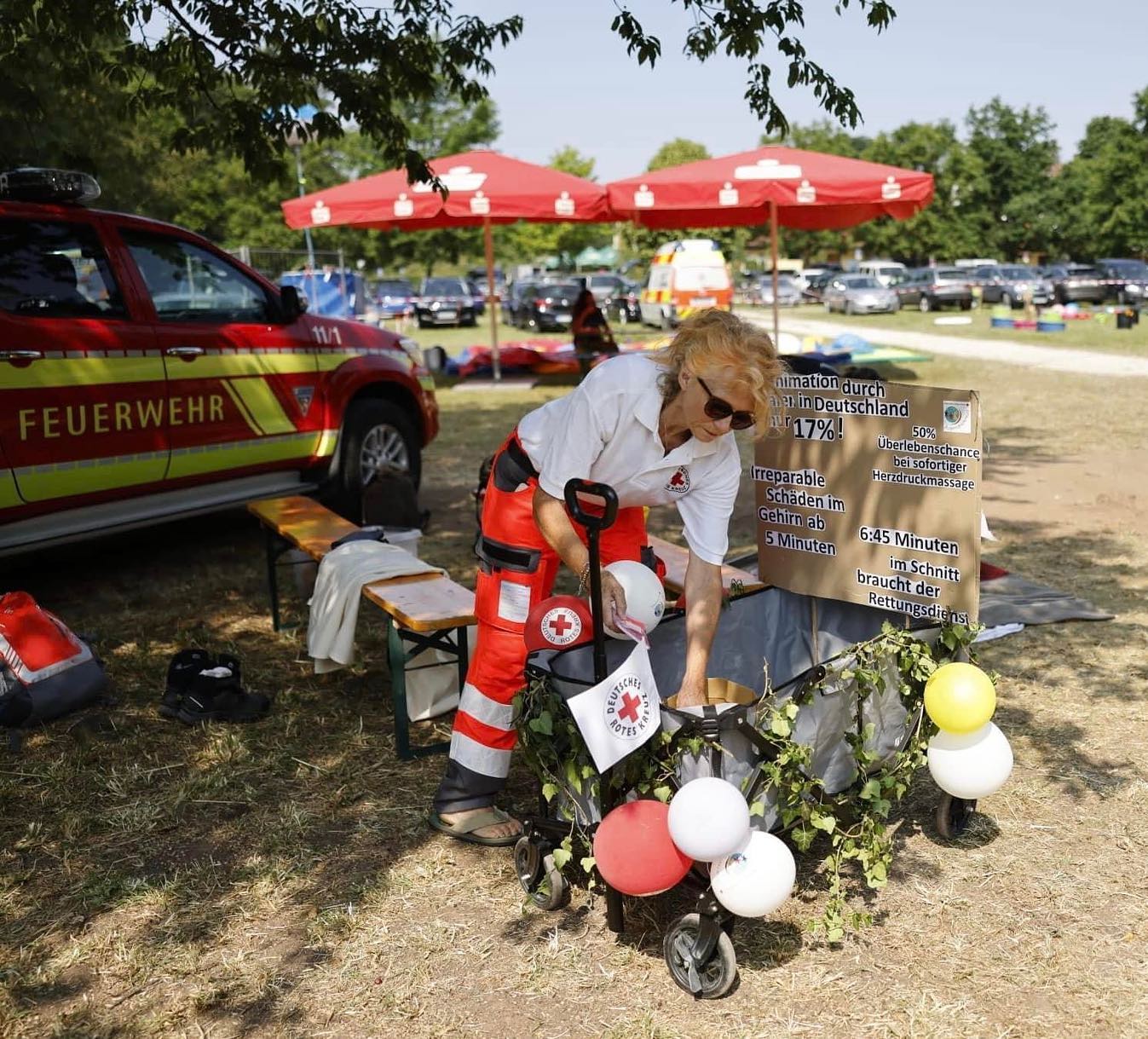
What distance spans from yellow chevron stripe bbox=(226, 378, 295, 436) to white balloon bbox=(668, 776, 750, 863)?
4623mm

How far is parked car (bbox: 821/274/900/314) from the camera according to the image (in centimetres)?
3366

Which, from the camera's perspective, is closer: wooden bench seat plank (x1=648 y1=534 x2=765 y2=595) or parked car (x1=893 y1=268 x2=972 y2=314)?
wooden bench seat plank (x1=648 y1=534 x2=765 y2=595)

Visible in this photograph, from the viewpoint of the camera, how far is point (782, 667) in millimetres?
3750

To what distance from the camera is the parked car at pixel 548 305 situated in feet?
96.2

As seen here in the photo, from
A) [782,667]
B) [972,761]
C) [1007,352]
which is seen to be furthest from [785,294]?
[972,761]

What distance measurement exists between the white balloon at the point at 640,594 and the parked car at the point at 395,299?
29.4 metres

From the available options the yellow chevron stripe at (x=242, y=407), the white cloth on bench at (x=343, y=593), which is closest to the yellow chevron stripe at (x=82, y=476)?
the yellow chevron stripe at (x=242, y=407)

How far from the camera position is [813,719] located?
10.0 ft

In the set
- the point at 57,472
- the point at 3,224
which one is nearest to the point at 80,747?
the point at 57,472

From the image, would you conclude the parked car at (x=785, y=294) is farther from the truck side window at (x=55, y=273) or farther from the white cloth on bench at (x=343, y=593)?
the white cloth on bench at (x=343, y=593)

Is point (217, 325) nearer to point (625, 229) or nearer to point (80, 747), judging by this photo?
point (80, 747)

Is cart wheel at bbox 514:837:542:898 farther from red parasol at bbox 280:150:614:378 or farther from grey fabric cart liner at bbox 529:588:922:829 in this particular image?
red parasol at bbox 280:150:614:378

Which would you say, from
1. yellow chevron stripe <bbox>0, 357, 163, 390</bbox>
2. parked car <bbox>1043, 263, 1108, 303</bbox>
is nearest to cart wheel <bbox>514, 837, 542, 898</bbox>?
yellow chevron stripe <bbox>0, 357, 163, 390</bbox>

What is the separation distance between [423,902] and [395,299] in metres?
31.0
